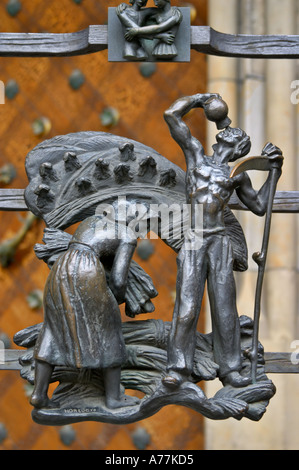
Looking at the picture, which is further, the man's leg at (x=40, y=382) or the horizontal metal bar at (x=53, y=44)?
the horizontal metal bar at (x=53, y=44)

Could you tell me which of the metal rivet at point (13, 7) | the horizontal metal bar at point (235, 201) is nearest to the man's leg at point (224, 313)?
the horizontal metal bar at point (235, 201)

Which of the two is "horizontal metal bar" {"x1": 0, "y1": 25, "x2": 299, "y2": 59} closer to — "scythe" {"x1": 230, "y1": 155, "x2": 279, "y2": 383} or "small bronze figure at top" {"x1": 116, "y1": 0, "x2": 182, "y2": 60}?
"small bronze figure at top" {"x1": 116, "y1": 0, "x2": 182, "y2": 60}

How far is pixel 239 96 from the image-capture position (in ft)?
8.60

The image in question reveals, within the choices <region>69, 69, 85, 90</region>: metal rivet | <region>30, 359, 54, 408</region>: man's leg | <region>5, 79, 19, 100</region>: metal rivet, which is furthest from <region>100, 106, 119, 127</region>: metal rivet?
<region>30, 359, 54, 408</region>: man's leg

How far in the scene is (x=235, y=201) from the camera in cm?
236

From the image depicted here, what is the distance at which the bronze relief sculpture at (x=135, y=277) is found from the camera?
79.7 inches

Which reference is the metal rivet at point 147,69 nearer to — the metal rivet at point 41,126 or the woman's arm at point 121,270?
the metal rivet at point 41,126

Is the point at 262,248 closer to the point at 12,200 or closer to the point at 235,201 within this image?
the point at 235,201

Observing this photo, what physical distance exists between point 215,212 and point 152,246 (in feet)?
2.15

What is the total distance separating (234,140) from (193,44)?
236 millimetres

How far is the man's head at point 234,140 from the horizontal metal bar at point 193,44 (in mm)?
209

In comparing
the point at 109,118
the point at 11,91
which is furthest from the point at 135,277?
the point at 11,91

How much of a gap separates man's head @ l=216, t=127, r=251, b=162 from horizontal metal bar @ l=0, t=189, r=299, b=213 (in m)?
0.21

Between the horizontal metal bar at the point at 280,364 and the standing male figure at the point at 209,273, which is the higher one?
the standing male figure at the point at 209,273
